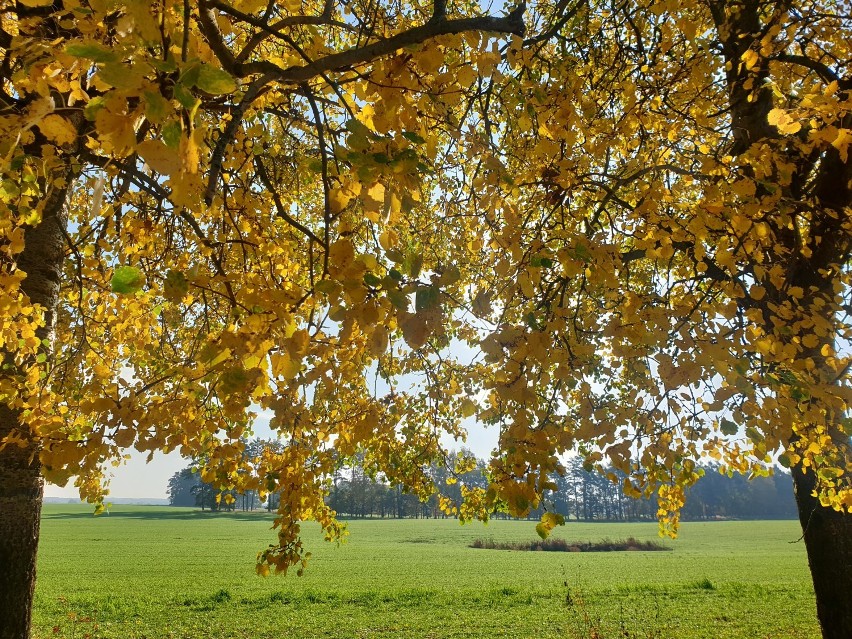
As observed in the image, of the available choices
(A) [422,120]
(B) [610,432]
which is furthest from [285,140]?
(B) [610,432]

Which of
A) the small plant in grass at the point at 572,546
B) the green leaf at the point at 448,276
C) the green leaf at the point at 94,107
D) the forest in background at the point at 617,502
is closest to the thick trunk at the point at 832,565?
the green leaf at the point at 448,276

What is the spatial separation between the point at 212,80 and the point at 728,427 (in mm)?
3119

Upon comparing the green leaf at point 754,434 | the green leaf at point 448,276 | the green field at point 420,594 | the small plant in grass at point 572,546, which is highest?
the green leaf at point 448,276

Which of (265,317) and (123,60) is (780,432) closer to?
(265,317)

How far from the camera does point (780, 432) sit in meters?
3.02

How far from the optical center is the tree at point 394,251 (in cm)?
161

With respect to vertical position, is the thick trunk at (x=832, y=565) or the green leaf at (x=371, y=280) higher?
the green leaf at (x=371, y=280)

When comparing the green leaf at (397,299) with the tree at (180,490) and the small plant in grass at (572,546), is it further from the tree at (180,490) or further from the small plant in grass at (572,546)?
the tree at (180,490)

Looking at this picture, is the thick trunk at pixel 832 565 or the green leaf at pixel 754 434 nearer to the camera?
the green leaf at pixel 754 434

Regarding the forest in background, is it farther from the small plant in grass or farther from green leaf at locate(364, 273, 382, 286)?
green leaf at locate(364, 273, 382, 286)

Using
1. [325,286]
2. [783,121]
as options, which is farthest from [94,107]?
[783,121]

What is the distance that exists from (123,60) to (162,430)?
6.69ft

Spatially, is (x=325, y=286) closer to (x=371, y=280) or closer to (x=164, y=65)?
(x=371, y=280)

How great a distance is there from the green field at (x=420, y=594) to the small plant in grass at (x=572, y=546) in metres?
3.73
